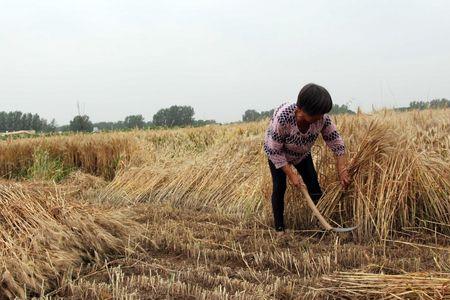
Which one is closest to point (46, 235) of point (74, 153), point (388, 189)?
point (388, 189)

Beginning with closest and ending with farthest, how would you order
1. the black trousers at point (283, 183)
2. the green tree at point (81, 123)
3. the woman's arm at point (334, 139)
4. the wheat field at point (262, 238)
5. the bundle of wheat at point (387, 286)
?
the bundle of wheat at point (387, 286), the wheat field at point (262, 238), the woman's arm at point (334, 139), the black trousers at point (283, 183), the green tree at point (81, 123)

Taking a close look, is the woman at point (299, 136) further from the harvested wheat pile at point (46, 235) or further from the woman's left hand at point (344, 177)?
the harvested wheat pile at point (46, 235)

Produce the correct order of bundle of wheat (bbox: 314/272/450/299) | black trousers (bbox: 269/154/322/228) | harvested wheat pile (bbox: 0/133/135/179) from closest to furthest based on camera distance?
bundle of wheat (bbox: 314/272/450/299), black trousers (bbox: 269/154/322/228), harvested wheat pile (bbox: 0/133/135/179)

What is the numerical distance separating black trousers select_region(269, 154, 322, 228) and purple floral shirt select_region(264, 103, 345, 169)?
18cm

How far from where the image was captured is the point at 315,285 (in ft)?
8.84

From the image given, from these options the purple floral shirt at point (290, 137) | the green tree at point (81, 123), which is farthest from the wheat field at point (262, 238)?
the green tree at point (81, 123)

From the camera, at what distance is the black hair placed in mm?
3457

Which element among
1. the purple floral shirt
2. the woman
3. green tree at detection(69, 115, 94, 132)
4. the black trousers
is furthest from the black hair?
green tree at detection(69, 115, 94, 132)

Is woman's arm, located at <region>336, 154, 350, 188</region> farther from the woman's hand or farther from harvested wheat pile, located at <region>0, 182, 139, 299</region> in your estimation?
harvested wheat pile, located at <region>0, 182, 139, 299</region>

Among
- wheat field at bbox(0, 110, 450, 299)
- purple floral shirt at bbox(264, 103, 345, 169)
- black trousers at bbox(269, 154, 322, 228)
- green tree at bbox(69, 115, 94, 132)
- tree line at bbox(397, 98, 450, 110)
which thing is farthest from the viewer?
green tree at bbox(69, 115, 94, 132)

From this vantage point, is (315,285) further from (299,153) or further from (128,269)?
(299,153)

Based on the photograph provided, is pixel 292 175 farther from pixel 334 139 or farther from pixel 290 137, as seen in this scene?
pixel 334 139

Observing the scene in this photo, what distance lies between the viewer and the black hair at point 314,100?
11.3ft

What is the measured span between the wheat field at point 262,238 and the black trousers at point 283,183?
0.12 m
